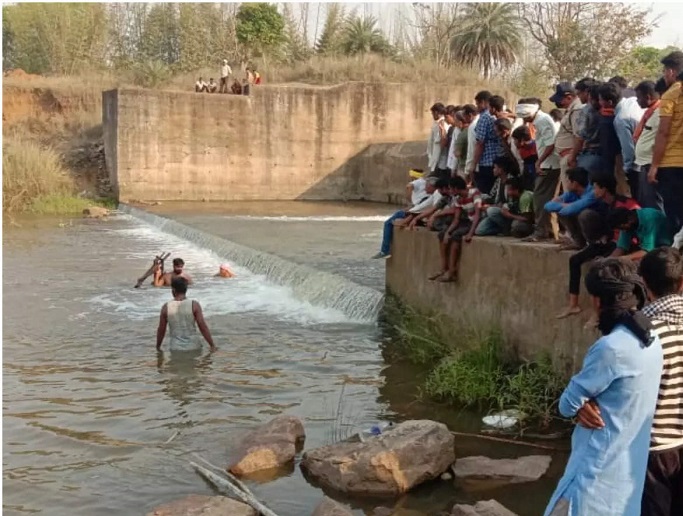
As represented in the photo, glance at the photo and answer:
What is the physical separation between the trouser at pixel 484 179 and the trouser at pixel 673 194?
10.2ft

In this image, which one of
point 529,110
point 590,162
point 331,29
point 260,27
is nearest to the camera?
point 590,162

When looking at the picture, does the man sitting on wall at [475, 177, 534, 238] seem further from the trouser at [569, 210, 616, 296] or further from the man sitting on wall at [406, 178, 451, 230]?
the trouser at [569, 210, 616, 296]

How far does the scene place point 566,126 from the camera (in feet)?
23.2

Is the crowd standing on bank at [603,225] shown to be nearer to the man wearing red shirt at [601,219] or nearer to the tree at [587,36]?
the man wearing red shirt at [601,219]

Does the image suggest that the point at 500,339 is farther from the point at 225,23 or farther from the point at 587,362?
the point at 225,23

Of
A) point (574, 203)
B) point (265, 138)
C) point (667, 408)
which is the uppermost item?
point (265, 138)

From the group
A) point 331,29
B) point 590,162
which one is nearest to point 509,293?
point 590,162

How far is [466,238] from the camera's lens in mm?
8133

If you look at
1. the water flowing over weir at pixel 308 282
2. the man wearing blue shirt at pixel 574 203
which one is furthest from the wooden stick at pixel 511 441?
the water flowing over weir at pixel 308 282

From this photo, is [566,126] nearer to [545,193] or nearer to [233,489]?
[545,193]

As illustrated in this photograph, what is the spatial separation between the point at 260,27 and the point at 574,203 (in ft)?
116

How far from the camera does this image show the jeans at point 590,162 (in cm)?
650

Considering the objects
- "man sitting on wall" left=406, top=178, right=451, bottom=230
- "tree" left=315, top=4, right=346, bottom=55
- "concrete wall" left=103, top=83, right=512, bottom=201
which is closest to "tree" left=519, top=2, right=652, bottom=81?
"concrete wall" left=103, top=83, right=512, bottom=201

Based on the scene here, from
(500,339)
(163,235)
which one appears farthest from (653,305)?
(163,235)
